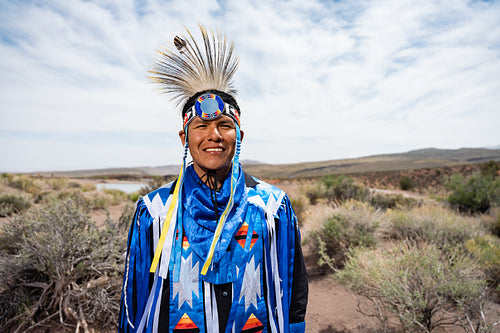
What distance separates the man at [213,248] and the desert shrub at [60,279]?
7.15ft

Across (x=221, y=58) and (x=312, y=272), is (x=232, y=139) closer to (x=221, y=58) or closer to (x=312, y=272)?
(x=221, y=58)

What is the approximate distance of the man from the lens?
1.54 meters

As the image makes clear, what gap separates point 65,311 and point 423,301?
4154mm

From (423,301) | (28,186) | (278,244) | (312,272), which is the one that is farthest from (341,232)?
(28,186)

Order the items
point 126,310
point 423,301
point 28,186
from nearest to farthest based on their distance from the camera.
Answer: point 126,310
point 423,301
point 28,186

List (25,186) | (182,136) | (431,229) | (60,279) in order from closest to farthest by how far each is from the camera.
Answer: (182,136)
(60,279)
(431,229)
(25,186)

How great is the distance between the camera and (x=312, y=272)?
568cm

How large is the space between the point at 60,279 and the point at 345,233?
4939 millimetres

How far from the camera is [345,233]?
19.1ft

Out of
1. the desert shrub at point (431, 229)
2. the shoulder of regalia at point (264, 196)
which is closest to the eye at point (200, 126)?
the shoulder of regalia at point (264, 196)

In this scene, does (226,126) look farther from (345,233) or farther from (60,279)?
(345,233)

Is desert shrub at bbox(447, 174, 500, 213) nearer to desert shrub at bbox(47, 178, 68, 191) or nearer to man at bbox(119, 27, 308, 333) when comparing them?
man at bbox(119, 27, 308, 333)

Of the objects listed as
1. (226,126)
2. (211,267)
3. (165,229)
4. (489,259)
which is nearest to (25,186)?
(165,229)

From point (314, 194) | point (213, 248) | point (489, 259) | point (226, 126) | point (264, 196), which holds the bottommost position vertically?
point (489, 259)
